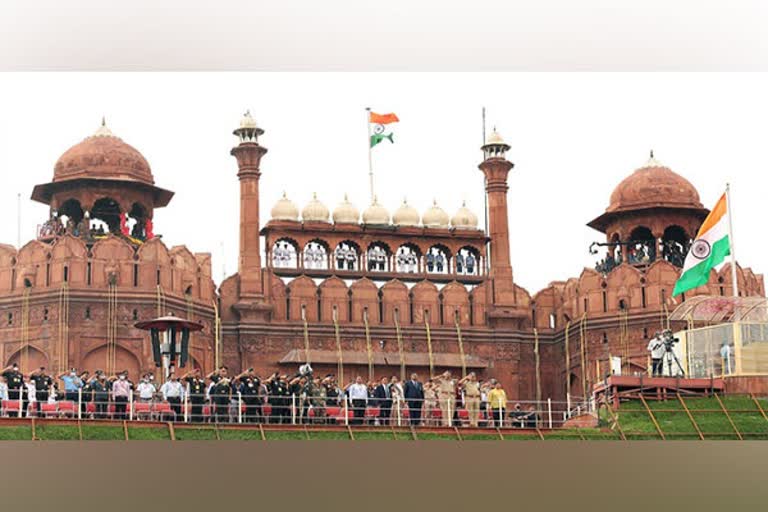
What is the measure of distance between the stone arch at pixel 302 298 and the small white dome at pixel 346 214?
1.25 meters

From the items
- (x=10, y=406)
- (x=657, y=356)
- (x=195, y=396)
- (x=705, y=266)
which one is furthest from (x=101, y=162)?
(x=705, y=266)

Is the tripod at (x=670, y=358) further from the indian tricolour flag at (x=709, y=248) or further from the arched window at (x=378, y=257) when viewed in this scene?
the arched window at (x=378, y=257)

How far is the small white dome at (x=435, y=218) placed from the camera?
28094 mm

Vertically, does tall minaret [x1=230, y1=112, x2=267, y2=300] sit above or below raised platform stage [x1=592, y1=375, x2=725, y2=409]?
above

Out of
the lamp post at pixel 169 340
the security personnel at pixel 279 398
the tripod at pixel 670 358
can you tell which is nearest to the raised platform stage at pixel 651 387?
the tripod at pixel 670 358

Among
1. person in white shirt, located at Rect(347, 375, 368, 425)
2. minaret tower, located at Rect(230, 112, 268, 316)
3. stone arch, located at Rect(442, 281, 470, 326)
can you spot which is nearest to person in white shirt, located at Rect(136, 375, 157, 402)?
person in white shirt, located at Rect(347, 375, 368, 425)

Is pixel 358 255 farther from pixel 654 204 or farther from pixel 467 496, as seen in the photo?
pixel 467 496

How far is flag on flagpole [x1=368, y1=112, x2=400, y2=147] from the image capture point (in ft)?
80.4

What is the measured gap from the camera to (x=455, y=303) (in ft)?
89.8

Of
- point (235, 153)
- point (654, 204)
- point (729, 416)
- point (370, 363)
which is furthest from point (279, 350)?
point (729, 416)

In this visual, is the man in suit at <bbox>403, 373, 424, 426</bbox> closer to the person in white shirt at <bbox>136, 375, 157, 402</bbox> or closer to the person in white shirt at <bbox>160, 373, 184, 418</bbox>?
the person in white shirt at <bbox>160, 373, 184, 418</bbox>

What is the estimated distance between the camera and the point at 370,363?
1034 inches

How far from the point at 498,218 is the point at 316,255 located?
9.82 feet

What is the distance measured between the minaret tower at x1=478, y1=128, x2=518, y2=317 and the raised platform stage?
6.39 meters
